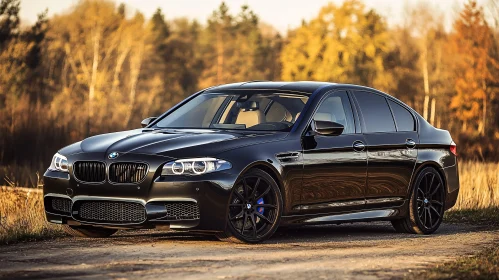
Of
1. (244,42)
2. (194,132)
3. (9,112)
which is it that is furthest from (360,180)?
(244,42)

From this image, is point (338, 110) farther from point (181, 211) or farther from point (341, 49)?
point (341, 49)

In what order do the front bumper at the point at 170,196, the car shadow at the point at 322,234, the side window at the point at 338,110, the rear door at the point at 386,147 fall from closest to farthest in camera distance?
the front bumper at the point at 170,196, the car shadow at the point at 322,234, the side window at the point at 338,110, the rear door at the point at 386,147

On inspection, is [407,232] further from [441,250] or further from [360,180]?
[441,250]

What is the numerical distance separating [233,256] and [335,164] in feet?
7.64

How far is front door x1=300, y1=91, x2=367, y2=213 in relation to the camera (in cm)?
1055

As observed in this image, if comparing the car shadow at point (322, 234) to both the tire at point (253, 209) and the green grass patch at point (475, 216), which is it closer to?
the tire at point (253, 209)

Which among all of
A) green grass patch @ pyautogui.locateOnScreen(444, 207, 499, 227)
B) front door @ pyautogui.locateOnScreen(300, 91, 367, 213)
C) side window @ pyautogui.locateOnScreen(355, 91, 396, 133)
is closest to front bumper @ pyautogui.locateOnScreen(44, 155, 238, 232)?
front door @ pyautogui.locateOnScreen(300, 91, 367, 213)

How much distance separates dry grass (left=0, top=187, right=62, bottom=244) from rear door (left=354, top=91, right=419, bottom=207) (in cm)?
336

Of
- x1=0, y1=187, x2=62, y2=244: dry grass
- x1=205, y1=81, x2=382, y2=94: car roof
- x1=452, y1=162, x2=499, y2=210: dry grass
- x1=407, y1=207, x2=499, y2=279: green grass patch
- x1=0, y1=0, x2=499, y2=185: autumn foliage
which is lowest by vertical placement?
x1=452, y1=162, x2=499, y2=210: dry grass

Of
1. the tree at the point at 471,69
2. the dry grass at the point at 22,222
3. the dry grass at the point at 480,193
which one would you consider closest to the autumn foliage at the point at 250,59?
the tree at the point at 471,69

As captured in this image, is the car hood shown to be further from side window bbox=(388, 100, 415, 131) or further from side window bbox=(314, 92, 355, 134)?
side window bbox=(388, 100, 415, 131)

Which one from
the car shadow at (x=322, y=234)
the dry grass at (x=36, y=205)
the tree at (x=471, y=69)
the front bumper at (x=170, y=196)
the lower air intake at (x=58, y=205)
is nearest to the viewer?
the front bumper at (x=170, y=196)

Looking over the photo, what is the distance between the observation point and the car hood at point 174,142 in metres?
9.59

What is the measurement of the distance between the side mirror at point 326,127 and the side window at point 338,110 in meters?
0.31
